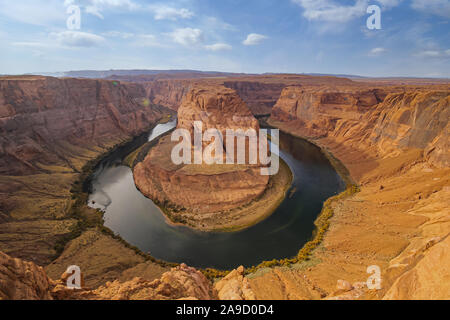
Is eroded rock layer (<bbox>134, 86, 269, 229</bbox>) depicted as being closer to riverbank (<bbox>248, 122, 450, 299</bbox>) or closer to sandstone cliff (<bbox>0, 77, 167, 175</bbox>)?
riverbank (<bbox>248, 122, 450, 299</bbox>)

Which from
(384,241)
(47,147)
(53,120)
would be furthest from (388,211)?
(53,120)

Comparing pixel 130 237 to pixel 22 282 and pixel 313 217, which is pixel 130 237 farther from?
pixel 313 217

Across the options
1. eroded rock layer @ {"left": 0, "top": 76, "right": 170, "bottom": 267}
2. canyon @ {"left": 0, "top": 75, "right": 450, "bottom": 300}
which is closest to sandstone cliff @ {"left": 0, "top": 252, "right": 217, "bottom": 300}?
canyon @ {"left": 0, "top": 75, "right": 450, "bottom": 300}

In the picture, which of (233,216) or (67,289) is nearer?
(67,289)

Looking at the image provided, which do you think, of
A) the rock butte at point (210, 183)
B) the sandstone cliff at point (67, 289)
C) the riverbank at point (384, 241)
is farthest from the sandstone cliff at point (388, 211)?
the rock butte at point (210, 183)

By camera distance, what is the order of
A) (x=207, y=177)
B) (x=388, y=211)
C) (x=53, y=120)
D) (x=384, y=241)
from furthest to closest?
1. (x=53, y=120)
2. (x=207, y=177)
3. (x=388, y=211)
4. (x=384, y=241)

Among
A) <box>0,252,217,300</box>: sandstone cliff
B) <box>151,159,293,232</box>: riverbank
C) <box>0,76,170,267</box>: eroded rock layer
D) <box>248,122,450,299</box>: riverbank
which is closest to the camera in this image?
<box>0,252,217,300</box>: sandstone cliff

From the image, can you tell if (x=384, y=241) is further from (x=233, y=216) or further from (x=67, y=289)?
(x=67, y=289)
